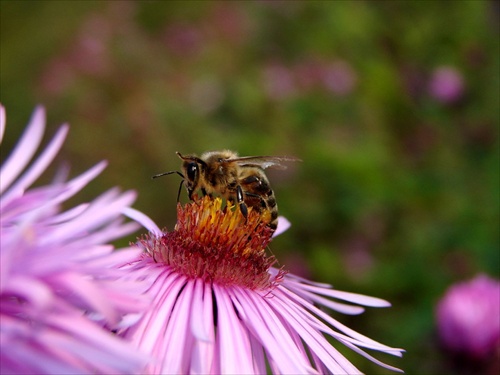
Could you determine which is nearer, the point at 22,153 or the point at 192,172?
the point at 22,153

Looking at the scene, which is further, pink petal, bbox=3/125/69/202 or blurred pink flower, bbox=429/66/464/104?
blurred pink flower, bbox=429/66/464/104

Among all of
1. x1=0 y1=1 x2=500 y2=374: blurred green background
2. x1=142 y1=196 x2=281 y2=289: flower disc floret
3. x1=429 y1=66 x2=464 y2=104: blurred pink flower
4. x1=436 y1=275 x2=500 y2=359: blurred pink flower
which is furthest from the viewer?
x1=429 y1=66 x2=464 y2=104: blurred pink flower

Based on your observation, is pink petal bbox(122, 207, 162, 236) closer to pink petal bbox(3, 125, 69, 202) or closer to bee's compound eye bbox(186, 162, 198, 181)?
bee's compound eye bbox(186, 162, 198, 181)

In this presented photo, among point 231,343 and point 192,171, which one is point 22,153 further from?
point 192,171

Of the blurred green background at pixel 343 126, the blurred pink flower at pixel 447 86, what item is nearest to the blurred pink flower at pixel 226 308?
the blurred green background at pixel 343 126

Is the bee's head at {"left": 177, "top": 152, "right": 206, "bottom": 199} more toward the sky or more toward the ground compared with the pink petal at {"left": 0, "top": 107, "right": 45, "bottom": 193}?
more toward the sky

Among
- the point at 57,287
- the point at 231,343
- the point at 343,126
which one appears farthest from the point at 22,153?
the point at 343,126

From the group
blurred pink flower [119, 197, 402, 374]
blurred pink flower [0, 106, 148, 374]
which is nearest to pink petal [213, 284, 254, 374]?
blurred pink flower [119, 197, 402, 374]
